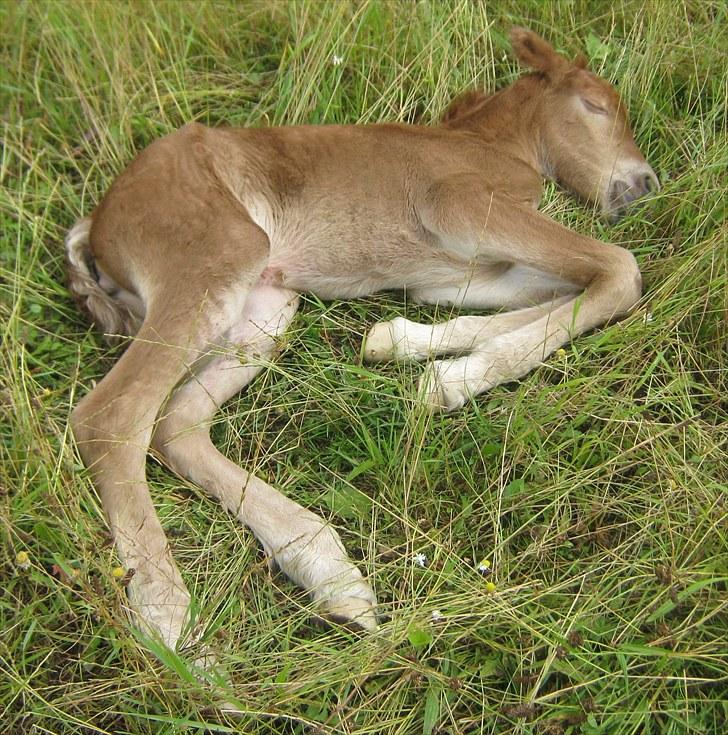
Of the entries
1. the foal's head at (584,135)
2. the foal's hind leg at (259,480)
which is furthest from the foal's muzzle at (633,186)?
the foal's hind leg at (259,480)

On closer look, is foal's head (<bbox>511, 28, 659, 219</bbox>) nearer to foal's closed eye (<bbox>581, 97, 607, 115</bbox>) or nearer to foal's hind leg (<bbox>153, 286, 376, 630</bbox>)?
foal's closed eye (<bbox>581, 97, 607, 115</bbox>)

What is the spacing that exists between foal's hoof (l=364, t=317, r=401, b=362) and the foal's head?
4.40 ft

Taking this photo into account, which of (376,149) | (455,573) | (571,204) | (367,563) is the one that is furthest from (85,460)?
(571,204)

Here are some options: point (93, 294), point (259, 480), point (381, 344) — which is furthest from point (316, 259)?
point (259, 480)

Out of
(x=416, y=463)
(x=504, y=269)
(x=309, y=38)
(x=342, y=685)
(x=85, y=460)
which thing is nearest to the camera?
(x=342, y=685)

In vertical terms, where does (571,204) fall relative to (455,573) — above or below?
above

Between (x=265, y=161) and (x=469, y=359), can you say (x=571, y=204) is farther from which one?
(x=265, y=161)

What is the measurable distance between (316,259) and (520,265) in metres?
0.95

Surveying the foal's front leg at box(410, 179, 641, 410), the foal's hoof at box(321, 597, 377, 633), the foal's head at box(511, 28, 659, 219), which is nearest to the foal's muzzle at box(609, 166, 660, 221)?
the foal's head at box(511, 28, 659, 219)

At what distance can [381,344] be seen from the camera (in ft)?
12.1

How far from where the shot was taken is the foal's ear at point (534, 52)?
14.6ft

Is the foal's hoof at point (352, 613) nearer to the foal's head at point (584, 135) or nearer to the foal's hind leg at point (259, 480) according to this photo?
the foal's hind leg at point (259, 480)

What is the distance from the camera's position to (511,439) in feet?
10.7

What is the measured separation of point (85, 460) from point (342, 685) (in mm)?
1419
